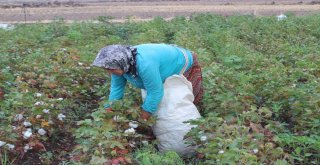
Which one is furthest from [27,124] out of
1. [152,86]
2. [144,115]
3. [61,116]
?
[152,86]

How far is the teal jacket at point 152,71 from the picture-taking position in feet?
14.1

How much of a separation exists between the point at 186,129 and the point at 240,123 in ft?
1.90

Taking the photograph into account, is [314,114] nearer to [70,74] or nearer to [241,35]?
[70,74]

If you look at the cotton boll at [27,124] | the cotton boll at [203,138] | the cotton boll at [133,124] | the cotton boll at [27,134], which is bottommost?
the cotton boll at [27,134]

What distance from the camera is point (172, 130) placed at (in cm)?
452

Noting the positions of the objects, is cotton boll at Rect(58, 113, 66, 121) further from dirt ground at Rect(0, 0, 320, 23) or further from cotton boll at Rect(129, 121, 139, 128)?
dirt ground at Rect(0, 0, 320, 23)

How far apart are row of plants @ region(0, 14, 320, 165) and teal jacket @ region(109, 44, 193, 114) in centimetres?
21

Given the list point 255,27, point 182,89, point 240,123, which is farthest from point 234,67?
point 255,27

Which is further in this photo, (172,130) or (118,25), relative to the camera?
(118,25)

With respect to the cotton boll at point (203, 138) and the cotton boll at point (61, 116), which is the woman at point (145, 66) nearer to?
the cotton boll at point (61, 116)

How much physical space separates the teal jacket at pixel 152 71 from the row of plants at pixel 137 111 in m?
0.21

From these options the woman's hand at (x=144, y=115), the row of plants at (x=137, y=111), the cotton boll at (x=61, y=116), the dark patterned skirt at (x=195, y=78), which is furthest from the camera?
the dark patterned skirt at (x=195, y=78)

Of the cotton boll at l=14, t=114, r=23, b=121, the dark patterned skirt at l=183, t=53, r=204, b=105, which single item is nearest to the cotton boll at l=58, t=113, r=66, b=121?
the cotton boll at l=14, t=114, r=23, b=121

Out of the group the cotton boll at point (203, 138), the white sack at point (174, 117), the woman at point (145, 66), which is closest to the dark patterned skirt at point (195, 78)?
the woman at point (145, 66)
